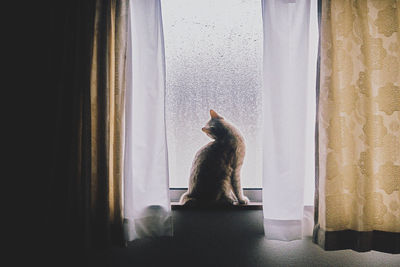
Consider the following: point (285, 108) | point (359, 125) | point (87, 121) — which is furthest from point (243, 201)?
point (87, 121)

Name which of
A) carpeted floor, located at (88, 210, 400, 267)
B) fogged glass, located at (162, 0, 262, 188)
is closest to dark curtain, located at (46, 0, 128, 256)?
carpeted floor, located at (88, 210, 400, 267)

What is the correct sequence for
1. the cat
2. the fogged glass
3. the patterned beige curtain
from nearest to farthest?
the patterned beige curtain, the cat, the fogged glass

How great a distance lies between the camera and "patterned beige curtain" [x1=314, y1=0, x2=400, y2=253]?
999 mm

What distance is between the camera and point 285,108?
1.06 meters

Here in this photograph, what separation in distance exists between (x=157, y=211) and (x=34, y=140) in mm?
616

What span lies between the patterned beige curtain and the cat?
0.34 meters

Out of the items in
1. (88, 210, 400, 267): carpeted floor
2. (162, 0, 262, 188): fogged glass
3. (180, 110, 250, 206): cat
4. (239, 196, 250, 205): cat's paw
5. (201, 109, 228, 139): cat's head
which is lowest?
(88, 210, 400, 267): carpeted floor

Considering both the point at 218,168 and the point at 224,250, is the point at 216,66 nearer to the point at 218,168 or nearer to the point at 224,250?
the point at 218,168

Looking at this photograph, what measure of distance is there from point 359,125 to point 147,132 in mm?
847

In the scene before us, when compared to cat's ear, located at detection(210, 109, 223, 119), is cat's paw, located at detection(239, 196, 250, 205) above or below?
below

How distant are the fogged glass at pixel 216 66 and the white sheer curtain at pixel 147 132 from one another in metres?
0.16

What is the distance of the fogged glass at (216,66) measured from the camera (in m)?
1.25

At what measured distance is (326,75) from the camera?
1.01 metres

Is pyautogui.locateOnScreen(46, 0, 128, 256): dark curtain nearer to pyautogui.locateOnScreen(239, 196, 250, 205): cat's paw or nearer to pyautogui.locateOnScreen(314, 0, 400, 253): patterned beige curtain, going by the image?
pyautogui.locateOnScreen(239, 196, 250, 205): cat's paw
